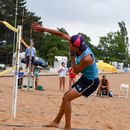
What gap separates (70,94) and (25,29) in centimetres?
7002

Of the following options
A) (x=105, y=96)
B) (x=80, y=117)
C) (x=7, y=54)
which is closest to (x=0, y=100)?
(x=80, y=117)

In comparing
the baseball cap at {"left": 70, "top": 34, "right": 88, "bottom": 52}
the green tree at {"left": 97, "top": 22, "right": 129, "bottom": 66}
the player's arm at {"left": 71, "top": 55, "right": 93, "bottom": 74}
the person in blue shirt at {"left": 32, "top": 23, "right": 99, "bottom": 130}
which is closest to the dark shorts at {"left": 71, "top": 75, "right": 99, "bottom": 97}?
the person in blue shirt at {"left": 32, "top": 23, "right": 99, "bottom": 130}

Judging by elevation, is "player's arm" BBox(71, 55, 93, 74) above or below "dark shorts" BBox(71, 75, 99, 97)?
above

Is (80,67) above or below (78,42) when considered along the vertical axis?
below

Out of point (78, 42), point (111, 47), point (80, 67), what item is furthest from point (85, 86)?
point (111, 47)

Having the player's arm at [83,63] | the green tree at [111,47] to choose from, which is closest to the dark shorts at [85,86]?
the player's arm at [83,63]

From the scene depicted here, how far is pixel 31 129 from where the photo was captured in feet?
27.2

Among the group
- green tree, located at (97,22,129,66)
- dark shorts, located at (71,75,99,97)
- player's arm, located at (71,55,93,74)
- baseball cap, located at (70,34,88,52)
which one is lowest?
dark shorts, located at (71,75,99,97)

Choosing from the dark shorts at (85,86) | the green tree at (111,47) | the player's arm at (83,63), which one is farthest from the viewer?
the green tree at (111,47)

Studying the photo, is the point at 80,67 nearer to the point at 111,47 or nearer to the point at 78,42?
the point at 78,42

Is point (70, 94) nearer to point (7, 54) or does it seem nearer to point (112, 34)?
point (7, 54)

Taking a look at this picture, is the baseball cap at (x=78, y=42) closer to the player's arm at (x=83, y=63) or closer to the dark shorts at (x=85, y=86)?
the player's arm at (x=83, y=63)

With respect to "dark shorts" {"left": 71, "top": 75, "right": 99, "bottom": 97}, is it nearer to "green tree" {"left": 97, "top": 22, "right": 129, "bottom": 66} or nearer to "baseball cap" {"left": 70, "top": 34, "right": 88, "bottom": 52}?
"baseball cap" {"left": 70, "top": 34, "right": 88, "bottom": 52}

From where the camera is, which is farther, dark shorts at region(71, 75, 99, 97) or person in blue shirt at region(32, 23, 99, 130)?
dark shorts at region(71, 75, 99, 97)
